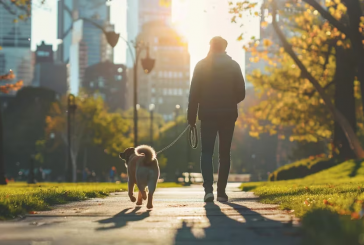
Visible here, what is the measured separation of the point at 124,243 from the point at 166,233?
30.9 inches

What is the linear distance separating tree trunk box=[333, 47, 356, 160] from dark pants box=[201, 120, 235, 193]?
22.0 meters

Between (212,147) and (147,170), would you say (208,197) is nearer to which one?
(212,147)

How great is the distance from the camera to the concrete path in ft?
18.4

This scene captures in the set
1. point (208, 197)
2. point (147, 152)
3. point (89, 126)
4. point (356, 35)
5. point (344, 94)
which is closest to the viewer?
point (147, 152)

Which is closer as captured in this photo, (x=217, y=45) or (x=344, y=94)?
(x=217, y=45)

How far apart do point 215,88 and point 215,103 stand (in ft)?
0.71

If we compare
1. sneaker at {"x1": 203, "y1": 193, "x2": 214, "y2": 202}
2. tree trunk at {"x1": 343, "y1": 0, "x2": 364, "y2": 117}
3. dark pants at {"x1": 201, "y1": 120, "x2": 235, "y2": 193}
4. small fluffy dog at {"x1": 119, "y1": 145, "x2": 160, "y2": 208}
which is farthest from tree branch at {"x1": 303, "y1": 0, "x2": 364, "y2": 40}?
small fluffy dog at {"x1": 119, "y1": 145, "x2": 160, "y2": 208}

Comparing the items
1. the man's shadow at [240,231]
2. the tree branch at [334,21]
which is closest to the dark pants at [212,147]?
the man's shadow at [240,231]

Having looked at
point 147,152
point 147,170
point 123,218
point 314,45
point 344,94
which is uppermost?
point 314,45

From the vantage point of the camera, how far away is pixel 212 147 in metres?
10.2

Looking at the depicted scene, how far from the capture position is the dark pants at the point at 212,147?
1018 cm

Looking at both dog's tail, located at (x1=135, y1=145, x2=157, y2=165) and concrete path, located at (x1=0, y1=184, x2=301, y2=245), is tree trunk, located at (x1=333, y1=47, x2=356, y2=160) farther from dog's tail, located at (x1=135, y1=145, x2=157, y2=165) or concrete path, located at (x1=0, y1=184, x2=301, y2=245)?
concrete path, located at (x1=0, y1=184, x2=301, y2=245)

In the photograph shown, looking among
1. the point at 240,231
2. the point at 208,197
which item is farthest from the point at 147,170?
the point at 240,231

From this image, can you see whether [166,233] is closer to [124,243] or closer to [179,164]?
[124,243]
